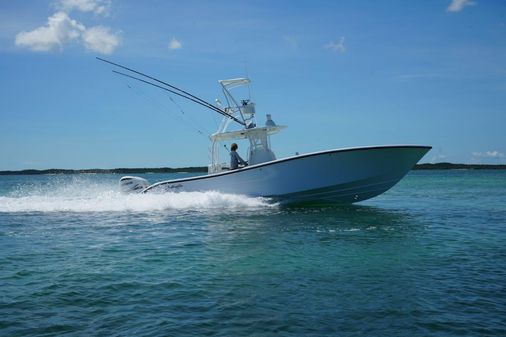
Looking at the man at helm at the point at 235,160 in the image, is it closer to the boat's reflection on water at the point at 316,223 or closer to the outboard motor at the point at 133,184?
the boat's reflection on water at the point at 316,223

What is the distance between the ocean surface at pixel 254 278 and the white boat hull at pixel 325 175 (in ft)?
8.89

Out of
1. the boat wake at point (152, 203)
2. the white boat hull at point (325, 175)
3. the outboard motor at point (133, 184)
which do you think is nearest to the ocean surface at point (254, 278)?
the white boat hull at point (325, 175)

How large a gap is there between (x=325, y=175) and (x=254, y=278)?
1074cm

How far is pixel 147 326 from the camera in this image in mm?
5781

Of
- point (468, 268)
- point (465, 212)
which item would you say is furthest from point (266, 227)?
point (465, 212)

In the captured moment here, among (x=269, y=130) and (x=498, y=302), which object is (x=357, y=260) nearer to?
(x=498, y=302)

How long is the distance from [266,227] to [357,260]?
5.14 metres

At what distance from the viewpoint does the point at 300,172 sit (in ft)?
60.3

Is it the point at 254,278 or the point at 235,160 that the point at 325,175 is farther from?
the point at 254,278

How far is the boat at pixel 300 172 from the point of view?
17938 millimetres

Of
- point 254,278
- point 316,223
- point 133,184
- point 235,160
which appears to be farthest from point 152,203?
point 254,278

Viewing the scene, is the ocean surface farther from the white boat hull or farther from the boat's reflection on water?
the white boat hull

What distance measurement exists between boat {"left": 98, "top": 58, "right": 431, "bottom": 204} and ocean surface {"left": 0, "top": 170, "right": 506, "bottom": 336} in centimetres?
275

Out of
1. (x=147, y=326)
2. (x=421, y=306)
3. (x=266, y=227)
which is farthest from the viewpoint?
(x=266, y=227)
